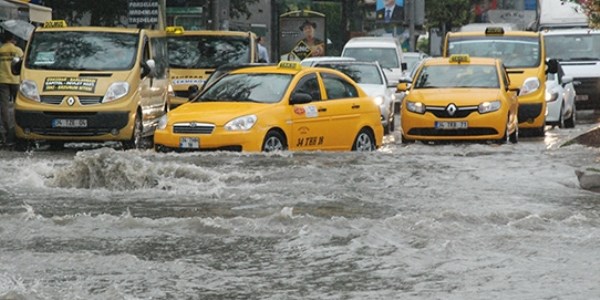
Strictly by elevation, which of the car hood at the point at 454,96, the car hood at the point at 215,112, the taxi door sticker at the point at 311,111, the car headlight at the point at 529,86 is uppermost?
the car hood at the point at 215,112

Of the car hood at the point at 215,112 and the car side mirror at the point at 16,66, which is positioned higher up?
the car side mirror at the point at 16,66

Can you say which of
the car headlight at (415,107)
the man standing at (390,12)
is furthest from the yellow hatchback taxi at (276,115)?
the man standing at (390,12)

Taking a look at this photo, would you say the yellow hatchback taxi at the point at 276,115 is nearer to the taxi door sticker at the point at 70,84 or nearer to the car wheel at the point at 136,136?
the taxi door sticker at the point at 70,84

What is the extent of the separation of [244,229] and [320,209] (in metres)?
1.44

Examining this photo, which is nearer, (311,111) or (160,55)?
(311,111)

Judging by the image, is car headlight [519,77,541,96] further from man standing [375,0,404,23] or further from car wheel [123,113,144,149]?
man standing [375,0,404,23]

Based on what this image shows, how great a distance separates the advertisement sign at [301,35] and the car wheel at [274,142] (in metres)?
30.3

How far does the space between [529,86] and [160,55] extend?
256 inches

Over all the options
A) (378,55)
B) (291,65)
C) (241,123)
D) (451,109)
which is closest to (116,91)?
(291,65)

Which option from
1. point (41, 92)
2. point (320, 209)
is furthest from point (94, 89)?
point (320, 209)

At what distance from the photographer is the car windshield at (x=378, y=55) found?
38.0 meters

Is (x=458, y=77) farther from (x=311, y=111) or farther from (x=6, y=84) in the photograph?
(x=6, y=84)

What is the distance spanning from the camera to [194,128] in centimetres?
1853

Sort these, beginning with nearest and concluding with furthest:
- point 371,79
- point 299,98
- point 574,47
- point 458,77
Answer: point 299,98 → point 458,77 → point 371,79 → point 574,47
